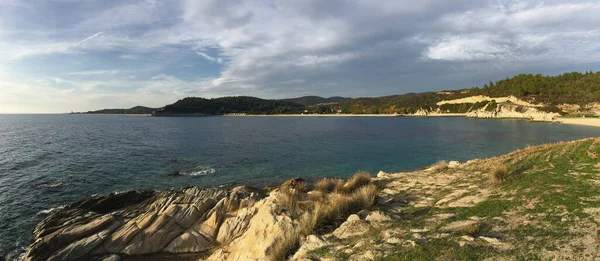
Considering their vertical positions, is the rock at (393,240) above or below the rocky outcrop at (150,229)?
above

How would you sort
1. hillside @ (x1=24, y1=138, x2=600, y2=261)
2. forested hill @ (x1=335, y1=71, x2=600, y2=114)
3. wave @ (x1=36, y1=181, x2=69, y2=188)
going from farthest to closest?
forested hill @ (x1=335, y1=71, x2=600, y2=114) → wave @ (x1=36, y1=181, x2=69, y2=188) → hillside @ (x1=24, y1=138, x2=600, y2=261)

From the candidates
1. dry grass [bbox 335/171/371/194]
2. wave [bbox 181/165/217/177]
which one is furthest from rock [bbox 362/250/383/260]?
wave [bbox 181/165/217/177]

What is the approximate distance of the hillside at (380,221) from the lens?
6598 millimetres

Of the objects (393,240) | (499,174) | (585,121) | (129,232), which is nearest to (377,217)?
(393,240)

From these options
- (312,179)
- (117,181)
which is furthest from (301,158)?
(117,181)

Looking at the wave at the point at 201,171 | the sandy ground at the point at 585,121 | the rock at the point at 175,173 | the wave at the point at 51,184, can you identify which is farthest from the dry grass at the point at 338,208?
the sandy ground at the point at 585,121

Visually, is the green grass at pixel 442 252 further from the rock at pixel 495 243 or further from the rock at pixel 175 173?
the rock at pixel 175 173

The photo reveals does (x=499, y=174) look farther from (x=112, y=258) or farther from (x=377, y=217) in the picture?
(x=112, y=258)

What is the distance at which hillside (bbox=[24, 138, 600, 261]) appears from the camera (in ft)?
21.6

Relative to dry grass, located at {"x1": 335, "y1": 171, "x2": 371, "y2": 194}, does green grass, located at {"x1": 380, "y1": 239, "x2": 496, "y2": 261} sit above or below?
above

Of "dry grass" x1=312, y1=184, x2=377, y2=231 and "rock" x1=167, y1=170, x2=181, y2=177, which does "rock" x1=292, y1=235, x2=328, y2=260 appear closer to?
"dry grass" x1=312, y1=184, x2=377, y2=231

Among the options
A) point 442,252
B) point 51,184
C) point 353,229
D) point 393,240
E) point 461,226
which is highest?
point 442,252

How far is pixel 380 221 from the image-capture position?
30.3 feet

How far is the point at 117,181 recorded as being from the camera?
25547 millimetres
